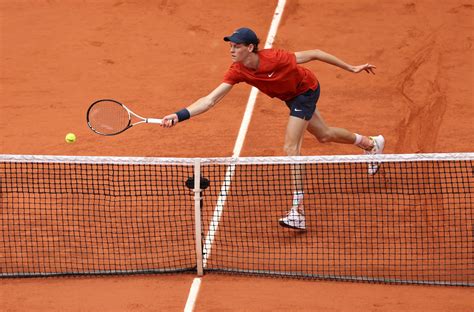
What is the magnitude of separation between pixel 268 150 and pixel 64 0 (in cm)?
624

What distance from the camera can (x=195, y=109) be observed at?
35.5 feet

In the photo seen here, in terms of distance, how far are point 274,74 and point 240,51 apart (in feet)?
1.77

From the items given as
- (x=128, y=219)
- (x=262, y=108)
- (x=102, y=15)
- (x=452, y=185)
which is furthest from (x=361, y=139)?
(x=102, y=15)

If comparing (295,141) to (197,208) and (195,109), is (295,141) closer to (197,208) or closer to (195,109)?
(195,109)

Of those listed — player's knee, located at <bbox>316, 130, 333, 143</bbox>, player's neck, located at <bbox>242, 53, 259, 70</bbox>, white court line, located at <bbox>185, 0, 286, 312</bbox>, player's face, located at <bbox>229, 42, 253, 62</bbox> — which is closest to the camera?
white court line, located at <bbox>185, 0, 286, 312</bbox>

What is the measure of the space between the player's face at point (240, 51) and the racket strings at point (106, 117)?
147cm

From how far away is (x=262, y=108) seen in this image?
46.8ft

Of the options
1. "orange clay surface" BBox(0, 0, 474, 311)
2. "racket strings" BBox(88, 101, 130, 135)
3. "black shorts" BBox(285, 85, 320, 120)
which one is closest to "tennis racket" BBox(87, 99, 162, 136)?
"racket strings" BBox(88, 101, 130, 135)

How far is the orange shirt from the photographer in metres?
11.0

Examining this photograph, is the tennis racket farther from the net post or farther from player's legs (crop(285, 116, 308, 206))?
player's legs (crop(285, 116, 308, 206))

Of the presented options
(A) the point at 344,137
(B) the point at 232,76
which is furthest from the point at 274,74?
(A) the point at 344,137

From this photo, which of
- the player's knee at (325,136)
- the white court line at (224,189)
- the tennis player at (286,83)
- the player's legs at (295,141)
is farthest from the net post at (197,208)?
the player's knee at (325,136)

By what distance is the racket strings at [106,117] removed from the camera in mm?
11266

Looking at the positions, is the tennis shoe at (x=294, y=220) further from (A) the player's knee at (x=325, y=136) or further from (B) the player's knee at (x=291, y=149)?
(A) the player's knee at (x=325, y=136)
